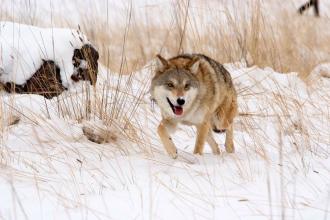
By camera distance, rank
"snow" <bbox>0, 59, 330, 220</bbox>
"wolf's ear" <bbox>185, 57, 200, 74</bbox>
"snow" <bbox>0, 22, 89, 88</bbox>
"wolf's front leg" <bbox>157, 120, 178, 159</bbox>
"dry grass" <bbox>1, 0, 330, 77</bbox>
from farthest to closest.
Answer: "dry grass" <bbox>1, 0, 330, 77</bbox> → "snow" <bbox>0, 22, 89, 88</bbox> → "wolf's ear" <bbox>185, 57, 200, 74</bbox> → "wolf's front leg" <bbox>157, 120, 178, 159</bbox> → "snow" <bbox>0, 59, 330, 220</bbox>

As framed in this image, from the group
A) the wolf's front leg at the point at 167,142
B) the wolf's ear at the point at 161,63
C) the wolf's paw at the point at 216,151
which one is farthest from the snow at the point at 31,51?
the wolf's paw at the point at 216,151

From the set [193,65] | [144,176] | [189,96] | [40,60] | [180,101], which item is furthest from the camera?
[40,60]

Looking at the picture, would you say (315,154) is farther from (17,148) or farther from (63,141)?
(17,148)

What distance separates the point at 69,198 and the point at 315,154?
205cm

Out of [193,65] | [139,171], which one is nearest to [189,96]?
[193,65]

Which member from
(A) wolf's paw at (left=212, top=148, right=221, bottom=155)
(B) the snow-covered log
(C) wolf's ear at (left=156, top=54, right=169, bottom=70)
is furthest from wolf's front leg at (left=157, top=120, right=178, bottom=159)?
(B) the snow-covered log

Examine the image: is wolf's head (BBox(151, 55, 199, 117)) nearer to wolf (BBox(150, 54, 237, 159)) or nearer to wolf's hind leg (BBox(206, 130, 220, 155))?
wolf (BBox(150, 54, 237, 159))

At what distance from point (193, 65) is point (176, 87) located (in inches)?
10.5

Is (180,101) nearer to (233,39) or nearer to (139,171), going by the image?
(139,171)

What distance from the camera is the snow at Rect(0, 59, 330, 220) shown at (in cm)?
328

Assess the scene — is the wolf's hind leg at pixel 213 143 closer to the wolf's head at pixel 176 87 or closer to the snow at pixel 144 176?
the snow at pixel 144 176

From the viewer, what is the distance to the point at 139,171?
4.15 meters

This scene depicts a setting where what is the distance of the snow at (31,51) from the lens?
234 inches

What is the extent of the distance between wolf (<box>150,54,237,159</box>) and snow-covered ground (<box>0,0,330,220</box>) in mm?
201
